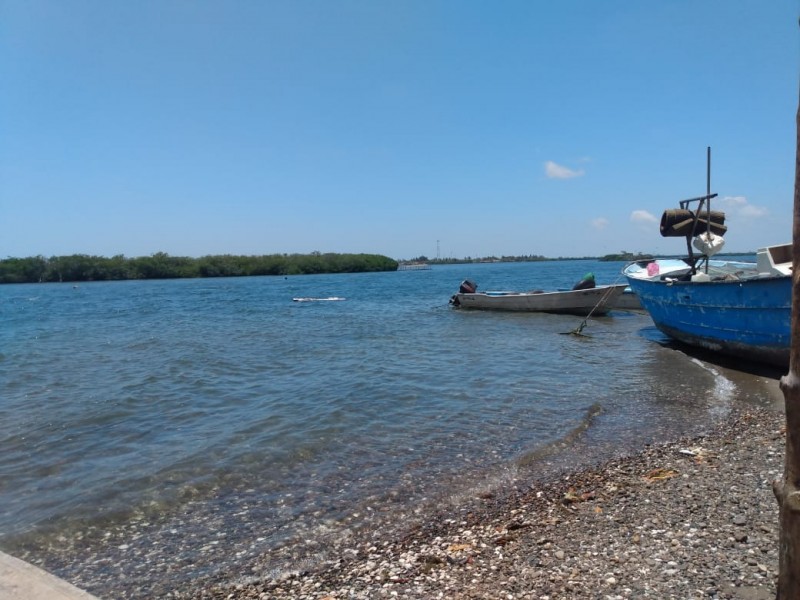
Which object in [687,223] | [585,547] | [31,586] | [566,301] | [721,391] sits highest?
[687,223]

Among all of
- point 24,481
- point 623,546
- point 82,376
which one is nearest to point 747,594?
point 623,546

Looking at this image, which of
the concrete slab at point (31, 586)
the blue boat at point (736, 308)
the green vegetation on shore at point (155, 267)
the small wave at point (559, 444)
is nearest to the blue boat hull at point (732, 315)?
the blue boat at point (736, 308)

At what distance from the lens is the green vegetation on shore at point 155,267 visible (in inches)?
4567

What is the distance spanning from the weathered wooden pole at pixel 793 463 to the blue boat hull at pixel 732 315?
872 cm

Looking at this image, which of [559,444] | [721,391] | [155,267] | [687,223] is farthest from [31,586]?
[155,267]

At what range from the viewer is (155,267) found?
122562mm

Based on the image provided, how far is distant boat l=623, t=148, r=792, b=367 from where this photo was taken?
423 inches

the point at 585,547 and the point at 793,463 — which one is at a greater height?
the point at 793,463

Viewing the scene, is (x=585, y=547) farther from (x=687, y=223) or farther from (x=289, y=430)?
(x=687, y=223)

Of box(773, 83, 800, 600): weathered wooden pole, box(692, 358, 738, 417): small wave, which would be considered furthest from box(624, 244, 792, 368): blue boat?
box(773, 83, 800, 600): weathered wooden pole

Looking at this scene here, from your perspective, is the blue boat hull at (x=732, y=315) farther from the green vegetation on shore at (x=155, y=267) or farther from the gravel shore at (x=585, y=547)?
the green vegetation on shore at (x=155, y=267)

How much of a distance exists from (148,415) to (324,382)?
3.94 m

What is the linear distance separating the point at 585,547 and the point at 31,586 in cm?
403

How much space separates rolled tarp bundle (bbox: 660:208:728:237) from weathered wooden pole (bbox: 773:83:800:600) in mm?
13915
